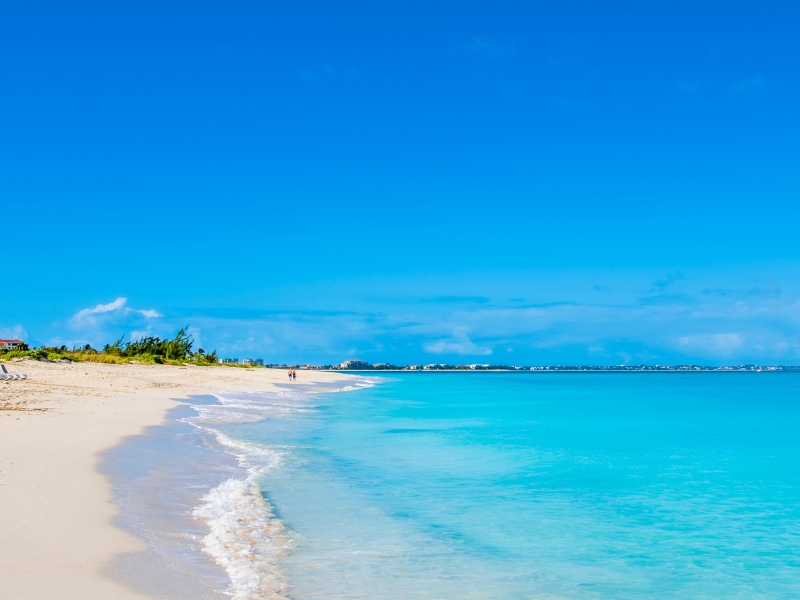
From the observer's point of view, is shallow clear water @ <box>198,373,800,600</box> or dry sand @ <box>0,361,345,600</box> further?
shallow clear water @ <box>198,373,800,600</box>

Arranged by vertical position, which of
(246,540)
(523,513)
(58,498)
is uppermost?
(58,498)

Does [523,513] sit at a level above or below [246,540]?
below

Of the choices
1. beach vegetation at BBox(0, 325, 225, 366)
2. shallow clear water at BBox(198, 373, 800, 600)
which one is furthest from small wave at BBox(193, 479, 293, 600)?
beach vegetation at BBox(0, 325, 225, 366)

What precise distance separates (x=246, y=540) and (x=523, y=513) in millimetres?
4982

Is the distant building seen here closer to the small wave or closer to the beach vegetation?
the beach vegetation

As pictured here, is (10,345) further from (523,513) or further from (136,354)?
(523,513)

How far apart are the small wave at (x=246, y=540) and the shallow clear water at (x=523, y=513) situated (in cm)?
13

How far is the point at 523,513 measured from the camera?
11.0 meters

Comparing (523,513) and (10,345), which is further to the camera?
(10,345)

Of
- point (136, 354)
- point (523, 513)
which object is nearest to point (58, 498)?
point (523, 513)

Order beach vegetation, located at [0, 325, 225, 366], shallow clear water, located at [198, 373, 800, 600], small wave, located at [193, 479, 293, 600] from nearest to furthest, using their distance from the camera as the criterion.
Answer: small wave, located at [193, 479, 293, 600], shallow clear water, located at [198, 373, 800, 600], beach vegetation, located at [0, 325, 225, 366]

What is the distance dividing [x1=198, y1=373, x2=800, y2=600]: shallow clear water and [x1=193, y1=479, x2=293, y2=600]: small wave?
13 centimetres

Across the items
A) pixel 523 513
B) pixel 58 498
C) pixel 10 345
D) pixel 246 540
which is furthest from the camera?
pixel 10 345

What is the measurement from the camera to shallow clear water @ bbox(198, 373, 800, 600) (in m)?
7.51
